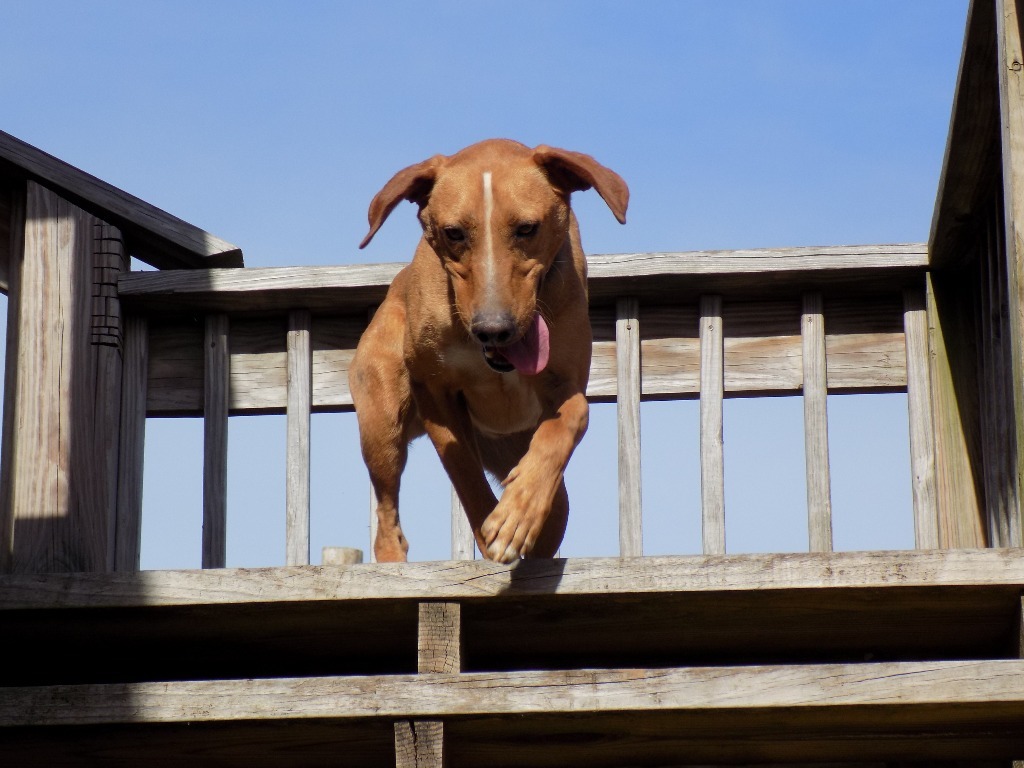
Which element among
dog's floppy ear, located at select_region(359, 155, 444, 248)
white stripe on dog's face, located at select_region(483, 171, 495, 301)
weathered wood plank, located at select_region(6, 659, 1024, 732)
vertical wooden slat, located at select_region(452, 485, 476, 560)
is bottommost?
weathered wood plank, located at select_region(6, 659, 1024, 732)

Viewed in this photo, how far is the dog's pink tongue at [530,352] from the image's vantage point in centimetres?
396

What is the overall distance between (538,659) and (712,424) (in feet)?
4.36

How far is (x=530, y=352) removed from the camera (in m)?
3.97

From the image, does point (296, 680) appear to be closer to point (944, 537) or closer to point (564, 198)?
point (564, 198)

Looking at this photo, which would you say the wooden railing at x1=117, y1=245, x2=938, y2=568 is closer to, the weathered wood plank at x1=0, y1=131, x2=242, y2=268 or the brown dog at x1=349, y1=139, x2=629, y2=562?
the weathered wood plank at x1=0, y1=131, x2=242, y2=268

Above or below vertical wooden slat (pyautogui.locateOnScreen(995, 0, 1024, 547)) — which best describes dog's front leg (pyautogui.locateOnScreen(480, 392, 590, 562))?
below

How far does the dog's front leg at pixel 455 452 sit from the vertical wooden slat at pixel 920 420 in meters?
1.38

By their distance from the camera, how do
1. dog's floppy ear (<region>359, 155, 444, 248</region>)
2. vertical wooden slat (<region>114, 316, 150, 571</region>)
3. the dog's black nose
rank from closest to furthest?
the dog's black nose < dog's floppy ear (<region>359, 155, 444, 248</region>) < vertical wooden slat (<region>114, 316, 150, 571</region>)

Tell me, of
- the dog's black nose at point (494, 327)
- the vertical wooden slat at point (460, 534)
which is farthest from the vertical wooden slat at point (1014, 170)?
→ the vertical wooden slat at point (460, 534)

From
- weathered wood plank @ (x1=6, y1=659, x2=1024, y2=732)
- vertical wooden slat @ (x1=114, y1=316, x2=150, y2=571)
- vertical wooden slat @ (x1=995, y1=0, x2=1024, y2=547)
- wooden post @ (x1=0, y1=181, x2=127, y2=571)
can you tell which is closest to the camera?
weathered wood plank @ (x1=6, y1=659, x2=1024, y2=732)

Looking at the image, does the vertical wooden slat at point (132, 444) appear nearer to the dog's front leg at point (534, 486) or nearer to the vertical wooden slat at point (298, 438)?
the vertical wooden slat at point (298, 438)

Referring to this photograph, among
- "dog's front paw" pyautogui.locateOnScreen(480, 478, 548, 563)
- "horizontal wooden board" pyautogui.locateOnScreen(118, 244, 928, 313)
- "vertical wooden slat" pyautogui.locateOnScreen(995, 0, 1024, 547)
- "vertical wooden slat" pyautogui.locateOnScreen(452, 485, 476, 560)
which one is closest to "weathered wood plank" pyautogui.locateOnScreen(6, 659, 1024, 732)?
"dog's front paw" pyautogui.locateOnScreen(480, 478, 548, 563)

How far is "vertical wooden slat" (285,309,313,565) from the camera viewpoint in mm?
4754

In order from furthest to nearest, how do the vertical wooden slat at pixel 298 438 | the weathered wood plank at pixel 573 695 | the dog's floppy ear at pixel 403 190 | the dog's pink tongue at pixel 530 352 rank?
the vertical wooden slat at pixel 298 438 → the dog's floppy ear at pixel 403 190 → the dog's pink tongue at pixel 530 352 → the weathered wood plank at pixel 573 695
